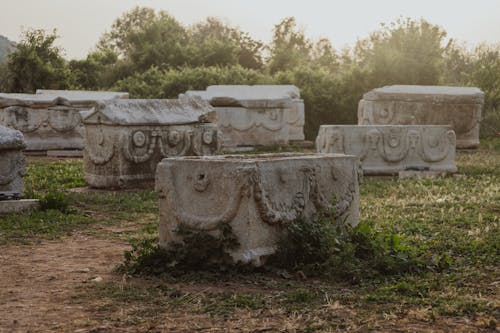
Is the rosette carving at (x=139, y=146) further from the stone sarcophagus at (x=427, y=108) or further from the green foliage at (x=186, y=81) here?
the green foliage at (x=186, y=81)

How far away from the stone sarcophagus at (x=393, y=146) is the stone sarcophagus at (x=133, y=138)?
7.20 feet

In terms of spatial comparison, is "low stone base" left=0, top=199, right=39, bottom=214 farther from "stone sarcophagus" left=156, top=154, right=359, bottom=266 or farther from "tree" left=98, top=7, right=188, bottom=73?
"tree" left=98, top=7, right=188, bottom=73

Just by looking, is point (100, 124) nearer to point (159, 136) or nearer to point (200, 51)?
point (159, 136)

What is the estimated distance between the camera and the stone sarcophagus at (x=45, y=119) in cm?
1728

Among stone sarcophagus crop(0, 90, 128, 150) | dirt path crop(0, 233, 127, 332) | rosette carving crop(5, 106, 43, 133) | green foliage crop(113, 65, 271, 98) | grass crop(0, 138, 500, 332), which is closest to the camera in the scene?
grass crop(0, 138, 500, 332)

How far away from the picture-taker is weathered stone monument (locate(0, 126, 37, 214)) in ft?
29.9

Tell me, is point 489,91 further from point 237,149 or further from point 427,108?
point 237,149

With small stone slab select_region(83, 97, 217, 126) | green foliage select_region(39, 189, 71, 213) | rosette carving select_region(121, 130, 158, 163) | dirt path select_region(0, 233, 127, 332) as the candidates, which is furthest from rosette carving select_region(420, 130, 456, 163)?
dirt path select_region(0, 233, 127, 332)

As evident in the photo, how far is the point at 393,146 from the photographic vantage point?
517 inches

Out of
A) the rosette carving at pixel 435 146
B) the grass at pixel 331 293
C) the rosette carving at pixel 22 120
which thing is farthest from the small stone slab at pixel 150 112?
the rosette carving at pixel 22 120

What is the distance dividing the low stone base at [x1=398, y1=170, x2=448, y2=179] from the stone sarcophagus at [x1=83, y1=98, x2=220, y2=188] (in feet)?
10.6

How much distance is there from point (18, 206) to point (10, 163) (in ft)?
1.58

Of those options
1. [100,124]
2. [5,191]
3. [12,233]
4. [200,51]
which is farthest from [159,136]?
[200,51]

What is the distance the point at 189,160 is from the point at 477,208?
418cm
